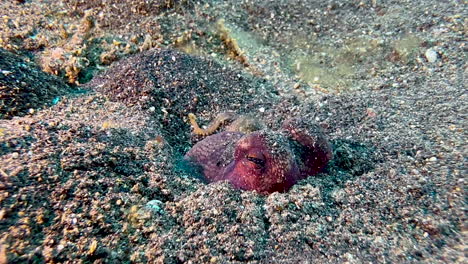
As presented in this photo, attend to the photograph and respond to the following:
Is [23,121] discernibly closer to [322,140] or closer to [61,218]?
[61,218]

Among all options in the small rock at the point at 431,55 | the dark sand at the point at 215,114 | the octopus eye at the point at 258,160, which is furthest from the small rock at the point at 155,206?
the small rock at the point at 431,55

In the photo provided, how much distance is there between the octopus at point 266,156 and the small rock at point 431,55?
3.18 m

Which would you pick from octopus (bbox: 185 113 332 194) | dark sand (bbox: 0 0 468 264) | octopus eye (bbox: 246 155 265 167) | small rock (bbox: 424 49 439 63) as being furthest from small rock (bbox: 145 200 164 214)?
small rock (bbox: 424 49 439 63)

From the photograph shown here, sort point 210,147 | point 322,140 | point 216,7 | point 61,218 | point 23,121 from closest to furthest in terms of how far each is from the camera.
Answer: point 61,218 → point 23,121 → point 322,140 → point 210,147 → point 216,7

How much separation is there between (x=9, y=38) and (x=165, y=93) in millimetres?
2690

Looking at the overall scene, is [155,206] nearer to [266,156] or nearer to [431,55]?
[266,156]

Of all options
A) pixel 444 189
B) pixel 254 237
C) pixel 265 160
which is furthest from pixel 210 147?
pixel 444 189

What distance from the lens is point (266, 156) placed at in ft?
9.02

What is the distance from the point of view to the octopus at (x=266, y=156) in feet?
9.03

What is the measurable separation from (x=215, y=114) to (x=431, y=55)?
11.9 ft

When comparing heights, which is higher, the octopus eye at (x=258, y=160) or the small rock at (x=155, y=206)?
the small rock at (x=155, y=206)

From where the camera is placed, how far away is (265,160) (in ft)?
9.03

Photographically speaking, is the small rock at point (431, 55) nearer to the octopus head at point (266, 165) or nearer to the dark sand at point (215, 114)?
the dark sand at point (215, 114)

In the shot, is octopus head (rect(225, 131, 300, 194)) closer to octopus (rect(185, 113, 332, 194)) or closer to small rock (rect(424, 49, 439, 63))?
octopus (rect(185, 113, 332, 194))
